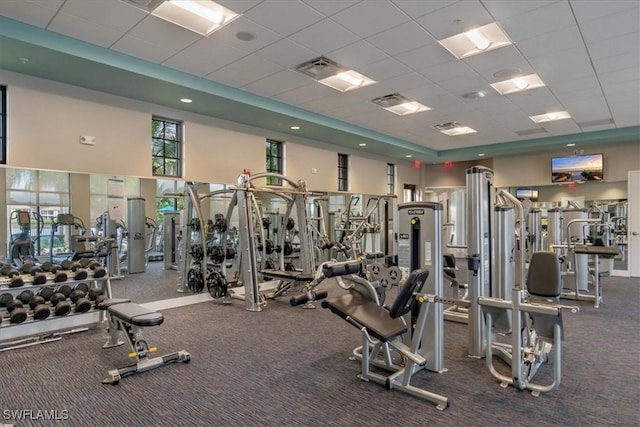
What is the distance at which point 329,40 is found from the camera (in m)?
4.01

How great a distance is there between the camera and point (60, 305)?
3930mm

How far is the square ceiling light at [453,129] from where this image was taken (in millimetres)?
7578

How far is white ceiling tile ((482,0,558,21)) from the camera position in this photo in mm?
3303

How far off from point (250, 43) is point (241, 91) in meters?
1.55

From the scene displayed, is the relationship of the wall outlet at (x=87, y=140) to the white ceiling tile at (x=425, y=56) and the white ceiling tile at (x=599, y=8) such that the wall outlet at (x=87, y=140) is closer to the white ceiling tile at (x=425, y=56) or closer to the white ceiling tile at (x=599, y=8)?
the white ceiling tile at (x=425, y=56)

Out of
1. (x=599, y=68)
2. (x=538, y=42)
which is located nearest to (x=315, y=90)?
(x=538, y=42)

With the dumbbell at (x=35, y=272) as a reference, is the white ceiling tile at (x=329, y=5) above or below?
above

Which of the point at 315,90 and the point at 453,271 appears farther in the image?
the point at 315,90

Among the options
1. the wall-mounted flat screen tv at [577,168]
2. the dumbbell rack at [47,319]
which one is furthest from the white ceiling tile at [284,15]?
the wall-mounted flat screen tv at [577,168]

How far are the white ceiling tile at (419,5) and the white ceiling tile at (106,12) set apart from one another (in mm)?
2353

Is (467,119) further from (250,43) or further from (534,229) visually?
(250,43)

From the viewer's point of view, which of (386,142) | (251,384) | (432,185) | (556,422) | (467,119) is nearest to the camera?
(556,422)

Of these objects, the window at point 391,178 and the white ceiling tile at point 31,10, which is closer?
the white ceiling tile at point 31,10

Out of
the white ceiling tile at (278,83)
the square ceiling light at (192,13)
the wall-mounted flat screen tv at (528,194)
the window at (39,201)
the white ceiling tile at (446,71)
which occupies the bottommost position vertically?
the window at (39,201)
